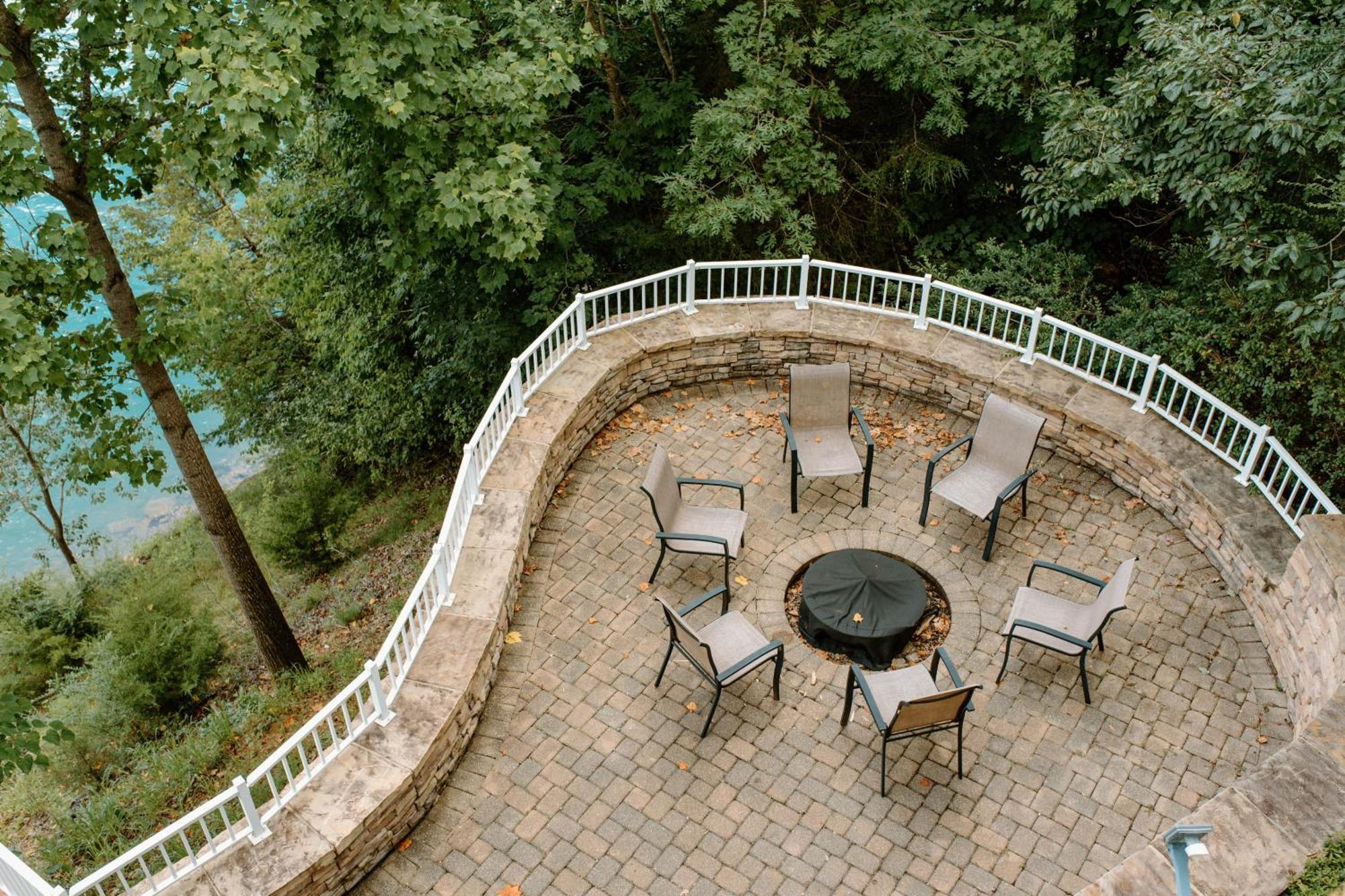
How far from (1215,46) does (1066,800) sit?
5.93 metres

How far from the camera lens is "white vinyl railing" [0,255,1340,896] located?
540 centimetres

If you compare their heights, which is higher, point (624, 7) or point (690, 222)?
point (624, 7)

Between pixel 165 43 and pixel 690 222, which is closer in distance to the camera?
pixel 165 43

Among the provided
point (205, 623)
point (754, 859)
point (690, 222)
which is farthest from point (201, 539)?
point (754, 859)

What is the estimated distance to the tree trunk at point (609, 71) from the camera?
459 inches

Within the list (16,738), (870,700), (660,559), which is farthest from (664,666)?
(16,738)

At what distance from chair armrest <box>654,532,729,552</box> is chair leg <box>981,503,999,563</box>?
213 cm

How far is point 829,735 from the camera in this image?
22.3ft

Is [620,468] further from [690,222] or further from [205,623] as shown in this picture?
[205,623]

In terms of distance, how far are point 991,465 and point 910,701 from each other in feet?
10.3

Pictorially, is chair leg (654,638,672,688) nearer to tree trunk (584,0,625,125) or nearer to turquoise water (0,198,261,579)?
tree trunk (584,0,625,125)

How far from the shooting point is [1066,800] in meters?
6.34

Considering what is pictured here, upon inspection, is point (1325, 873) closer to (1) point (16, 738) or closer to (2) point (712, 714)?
(2) point (712, 714)

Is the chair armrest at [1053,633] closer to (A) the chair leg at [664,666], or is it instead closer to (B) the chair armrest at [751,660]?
(B) the chair armrest at [751,660]
